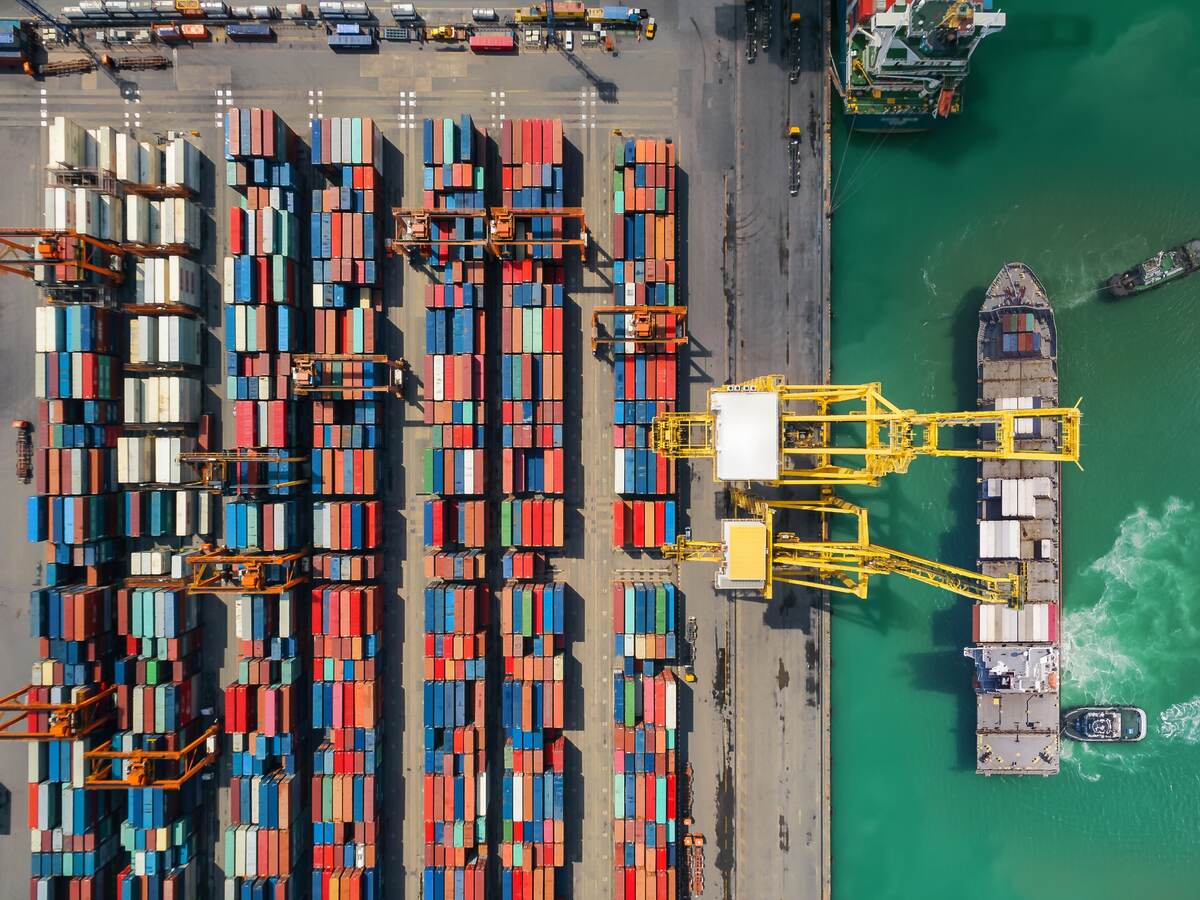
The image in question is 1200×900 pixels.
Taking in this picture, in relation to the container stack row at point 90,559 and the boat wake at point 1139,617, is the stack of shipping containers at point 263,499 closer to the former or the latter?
the container stack row at point 90,559

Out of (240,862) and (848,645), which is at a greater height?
(848,645)

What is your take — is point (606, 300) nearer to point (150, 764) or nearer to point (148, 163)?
point (148, 163)

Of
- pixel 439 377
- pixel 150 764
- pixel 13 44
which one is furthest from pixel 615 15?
pixel 150 764

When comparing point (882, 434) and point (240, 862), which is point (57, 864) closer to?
point (240, 862)

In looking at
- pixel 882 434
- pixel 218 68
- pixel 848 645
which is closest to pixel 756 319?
pixel 882 434

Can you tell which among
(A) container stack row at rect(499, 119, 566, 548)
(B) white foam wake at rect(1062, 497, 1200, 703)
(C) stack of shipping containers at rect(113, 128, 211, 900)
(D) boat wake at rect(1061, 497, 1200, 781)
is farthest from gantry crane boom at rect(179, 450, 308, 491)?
(B) white foam wake at rect(1062, 497, 1200, 703)

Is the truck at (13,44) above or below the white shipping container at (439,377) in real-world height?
above

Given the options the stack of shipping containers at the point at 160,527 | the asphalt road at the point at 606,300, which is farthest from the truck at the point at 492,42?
the stack of shipping containers at the point at 160,527

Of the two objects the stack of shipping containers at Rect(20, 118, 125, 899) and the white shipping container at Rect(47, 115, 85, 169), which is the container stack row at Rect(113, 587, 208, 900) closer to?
the stack of shipping containers at Rect(20, 118, 125, 899)
